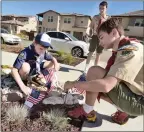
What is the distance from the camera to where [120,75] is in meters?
2.26

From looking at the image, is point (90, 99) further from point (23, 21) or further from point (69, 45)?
point (23, 21)

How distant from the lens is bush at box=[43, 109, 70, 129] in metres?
2.59

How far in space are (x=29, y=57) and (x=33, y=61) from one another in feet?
0.38

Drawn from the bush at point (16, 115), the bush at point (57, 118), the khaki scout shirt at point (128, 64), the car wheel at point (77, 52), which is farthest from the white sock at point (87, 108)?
the car wheel at point (77, 52)

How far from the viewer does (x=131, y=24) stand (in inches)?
1665

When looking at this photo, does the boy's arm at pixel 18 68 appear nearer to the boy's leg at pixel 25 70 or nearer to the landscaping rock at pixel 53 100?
the boy's leg at pixel 25 70

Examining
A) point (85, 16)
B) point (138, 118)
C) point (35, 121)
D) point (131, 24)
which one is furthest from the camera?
point (85, 16)

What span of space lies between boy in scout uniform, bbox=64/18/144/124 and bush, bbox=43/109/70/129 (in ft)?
1.22

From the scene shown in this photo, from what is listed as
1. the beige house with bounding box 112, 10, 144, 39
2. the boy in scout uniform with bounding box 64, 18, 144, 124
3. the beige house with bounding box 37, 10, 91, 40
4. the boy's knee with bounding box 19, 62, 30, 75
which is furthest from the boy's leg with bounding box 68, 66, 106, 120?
the beige house with bounding box 37, 10, 91, 40

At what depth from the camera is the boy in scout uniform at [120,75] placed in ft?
7.43

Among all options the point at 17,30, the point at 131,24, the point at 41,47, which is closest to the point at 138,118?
the point at 41,47

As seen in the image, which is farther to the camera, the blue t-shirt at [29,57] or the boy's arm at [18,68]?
the blue t-shirt at [29,57]

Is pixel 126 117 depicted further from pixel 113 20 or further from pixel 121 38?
pixel 113 20

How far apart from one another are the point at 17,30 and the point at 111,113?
52969 millimetres
